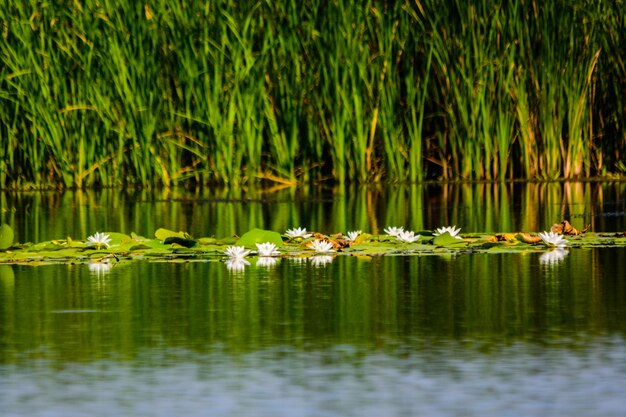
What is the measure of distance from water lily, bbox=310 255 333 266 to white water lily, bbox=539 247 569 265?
1.03 metres

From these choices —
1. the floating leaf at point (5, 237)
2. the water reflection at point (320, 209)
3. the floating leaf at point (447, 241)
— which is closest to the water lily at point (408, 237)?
the floating leaf at point (447, 241)

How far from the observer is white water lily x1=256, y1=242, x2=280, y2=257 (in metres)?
7.64

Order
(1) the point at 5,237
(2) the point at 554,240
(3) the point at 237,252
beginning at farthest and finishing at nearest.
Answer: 1. (1) the point at 5,237
2. (2) the point at 554,240
3. (3) the point at 237,252

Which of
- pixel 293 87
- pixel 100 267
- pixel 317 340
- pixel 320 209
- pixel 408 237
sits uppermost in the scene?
pixel 293 87

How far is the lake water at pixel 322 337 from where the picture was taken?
13.3 ft

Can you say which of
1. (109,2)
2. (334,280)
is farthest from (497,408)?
(109,2)

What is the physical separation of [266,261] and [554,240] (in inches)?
58.4

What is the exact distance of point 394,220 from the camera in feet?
33.2

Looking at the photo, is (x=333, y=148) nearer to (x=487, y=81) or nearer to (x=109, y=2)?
(x=487, y=81)

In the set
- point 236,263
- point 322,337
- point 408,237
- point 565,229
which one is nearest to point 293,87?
point 565,229

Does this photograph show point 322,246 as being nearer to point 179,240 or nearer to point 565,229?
point 179,240

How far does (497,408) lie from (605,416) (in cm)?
27

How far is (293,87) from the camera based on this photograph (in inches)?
528

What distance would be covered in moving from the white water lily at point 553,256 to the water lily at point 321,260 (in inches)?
40.6
